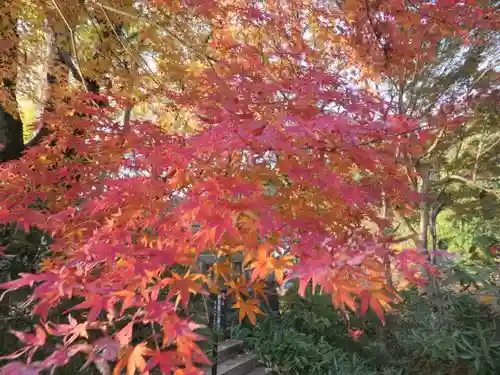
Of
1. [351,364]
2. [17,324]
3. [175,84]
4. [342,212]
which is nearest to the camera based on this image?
[17,324]

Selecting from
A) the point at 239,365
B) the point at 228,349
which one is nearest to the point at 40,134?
the point at 228,349

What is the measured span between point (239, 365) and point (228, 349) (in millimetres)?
331

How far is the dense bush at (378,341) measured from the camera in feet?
17.0

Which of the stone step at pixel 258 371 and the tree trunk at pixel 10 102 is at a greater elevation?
the tree trunk at pixel 10 102

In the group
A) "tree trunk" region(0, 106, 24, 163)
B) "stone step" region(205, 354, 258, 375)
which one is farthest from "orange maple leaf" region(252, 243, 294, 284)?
"tree trunk" region(0, 106, 24, 163)

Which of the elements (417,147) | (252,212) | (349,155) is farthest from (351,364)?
(252,212)

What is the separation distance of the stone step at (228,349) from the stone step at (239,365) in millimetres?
62

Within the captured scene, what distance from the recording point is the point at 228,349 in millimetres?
5297

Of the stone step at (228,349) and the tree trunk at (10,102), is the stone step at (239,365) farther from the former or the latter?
the tree trunk at (10,102)

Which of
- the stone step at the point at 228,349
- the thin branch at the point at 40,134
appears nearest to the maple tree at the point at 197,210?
the thin branch at the point at 40,134

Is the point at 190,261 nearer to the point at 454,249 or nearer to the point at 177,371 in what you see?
the point at 177,371

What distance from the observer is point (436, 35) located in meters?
6.57

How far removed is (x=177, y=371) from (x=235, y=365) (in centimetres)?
343

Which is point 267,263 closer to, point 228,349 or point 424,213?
point 228,349
